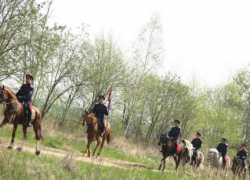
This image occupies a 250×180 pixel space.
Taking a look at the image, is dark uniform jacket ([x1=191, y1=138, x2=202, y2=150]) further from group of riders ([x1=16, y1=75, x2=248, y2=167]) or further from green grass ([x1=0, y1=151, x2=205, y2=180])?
green grass ([x1=0, y1=151, x2=205, y2=180])

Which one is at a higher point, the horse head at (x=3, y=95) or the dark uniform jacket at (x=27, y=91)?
the dark uniform jacket at (x=27, y=91)

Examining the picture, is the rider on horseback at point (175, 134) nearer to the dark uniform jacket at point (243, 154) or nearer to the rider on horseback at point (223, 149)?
the rider on horseback at point (223, 149)

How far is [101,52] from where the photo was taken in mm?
22188

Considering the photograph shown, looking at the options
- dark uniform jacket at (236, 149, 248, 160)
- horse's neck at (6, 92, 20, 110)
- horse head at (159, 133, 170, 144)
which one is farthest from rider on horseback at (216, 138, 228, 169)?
horse's neck at (6, 92, 20, 110)

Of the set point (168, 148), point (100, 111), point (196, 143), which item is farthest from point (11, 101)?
point (196, 143)

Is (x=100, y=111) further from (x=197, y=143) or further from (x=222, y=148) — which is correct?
(x=222, y=148)

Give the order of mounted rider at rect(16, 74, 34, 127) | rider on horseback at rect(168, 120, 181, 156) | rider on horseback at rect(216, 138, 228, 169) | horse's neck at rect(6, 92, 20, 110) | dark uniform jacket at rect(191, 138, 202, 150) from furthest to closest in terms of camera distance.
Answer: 1. rider on horseback at rect(216, 138, 228, 169)
2. dark uniform jacket at rect(191, 138, 202, 150)
3. rider on horseback at rect(168, 120, 181, 156)
4. mounted rider at rect(16, 74, 34, 127)
5. horse's neck at rect(6, 92, 20, 110)

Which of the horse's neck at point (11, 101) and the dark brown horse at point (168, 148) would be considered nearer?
the horse's neck at point (11, 101)

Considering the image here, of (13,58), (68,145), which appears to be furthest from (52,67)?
(68,145)

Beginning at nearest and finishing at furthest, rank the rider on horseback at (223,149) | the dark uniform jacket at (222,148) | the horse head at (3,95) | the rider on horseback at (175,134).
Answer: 1. the horse head at (3,95)
2. the rider on horseback at (175,134)
3. the rider on horseback at (223,149)
4. the dark uniform jacket at (222,148)

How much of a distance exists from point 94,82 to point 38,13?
6.87 meters

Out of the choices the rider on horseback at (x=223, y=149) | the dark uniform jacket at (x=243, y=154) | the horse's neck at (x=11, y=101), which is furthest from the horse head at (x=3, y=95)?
the dark uniform jacket at (x=243, y=154)

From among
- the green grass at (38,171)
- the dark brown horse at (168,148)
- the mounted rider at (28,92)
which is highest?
the mounted rider at (28,92)

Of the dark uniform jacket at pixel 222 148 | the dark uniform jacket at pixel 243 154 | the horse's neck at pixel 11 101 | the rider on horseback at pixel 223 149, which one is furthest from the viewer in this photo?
the dark uniform jacket at pixel 243 154
